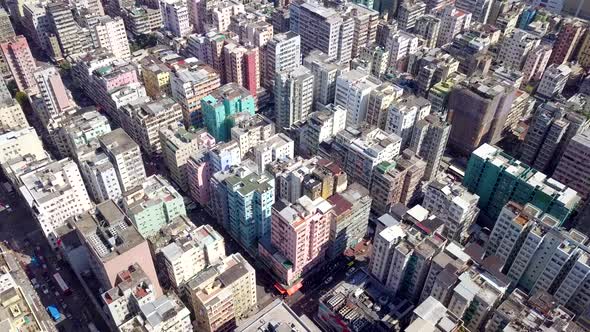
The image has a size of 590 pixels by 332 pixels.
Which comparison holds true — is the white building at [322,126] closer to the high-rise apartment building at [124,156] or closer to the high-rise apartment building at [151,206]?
the high-rise apartment building at [151,206]

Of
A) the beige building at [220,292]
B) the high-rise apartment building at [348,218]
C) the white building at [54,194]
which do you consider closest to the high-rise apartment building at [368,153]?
the high-rise apartment building at [348,218]

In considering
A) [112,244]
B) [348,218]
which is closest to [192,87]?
[112,244]

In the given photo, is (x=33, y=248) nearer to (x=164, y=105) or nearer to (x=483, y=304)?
(x=164, y=105)

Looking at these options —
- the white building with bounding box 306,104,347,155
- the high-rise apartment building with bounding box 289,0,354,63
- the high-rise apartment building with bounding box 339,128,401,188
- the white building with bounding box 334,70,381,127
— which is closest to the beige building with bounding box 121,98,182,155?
the white building with bounding box 306,104,347,155

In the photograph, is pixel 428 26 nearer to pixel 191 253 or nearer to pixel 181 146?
pixel 181 146

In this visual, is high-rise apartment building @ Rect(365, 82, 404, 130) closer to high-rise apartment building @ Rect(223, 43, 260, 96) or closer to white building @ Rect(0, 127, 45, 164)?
Result: high-rise apartment building @ Rect(223, 43, 260, 96)

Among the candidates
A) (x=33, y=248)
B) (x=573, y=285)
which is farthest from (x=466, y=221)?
(x=33, y=248)
